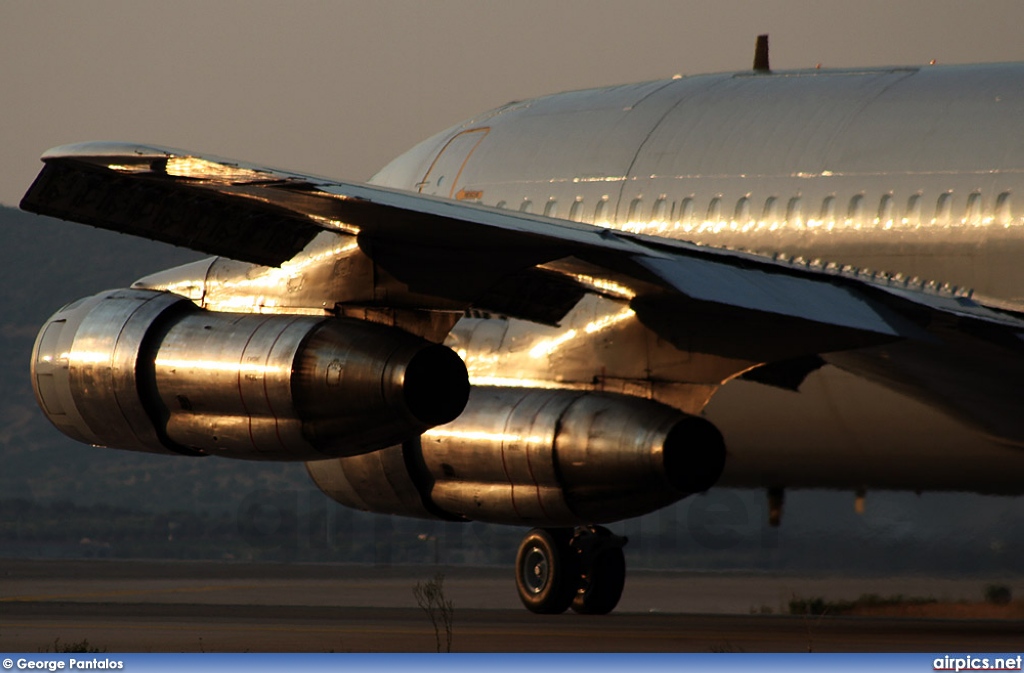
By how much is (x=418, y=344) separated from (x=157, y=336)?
2826 millimetres

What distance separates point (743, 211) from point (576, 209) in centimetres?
240

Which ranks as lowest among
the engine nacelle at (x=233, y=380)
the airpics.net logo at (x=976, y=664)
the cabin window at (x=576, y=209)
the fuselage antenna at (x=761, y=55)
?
the airpics.net logo at (x=976, y=664)

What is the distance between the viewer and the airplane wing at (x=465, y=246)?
13.2m

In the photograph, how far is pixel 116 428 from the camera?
53.0ft

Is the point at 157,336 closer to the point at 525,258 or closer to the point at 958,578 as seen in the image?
the point at 525,258

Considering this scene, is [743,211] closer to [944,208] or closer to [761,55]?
[944,208]

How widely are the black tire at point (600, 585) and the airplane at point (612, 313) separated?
2481 mm

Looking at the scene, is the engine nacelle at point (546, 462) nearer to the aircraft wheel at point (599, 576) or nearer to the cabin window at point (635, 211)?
the cabin window at point (635, 211)

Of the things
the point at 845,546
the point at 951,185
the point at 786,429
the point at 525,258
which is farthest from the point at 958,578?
the point at 525,258

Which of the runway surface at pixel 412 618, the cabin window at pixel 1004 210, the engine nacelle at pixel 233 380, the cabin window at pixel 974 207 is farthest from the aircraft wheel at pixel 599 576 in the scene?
the engine nacelle at pixel 233 380

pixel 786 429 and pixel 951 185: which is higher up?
pixel 951 185

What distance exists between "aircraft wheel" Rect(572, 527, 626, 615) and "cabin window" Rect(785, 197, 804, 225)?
223 inches

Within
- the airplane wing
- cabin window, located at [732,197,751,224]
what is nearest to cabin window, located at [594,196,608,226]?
cabin window, located at [732,197,751,224]

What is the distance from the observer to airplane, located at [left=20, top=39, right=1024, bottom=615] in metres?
14.4
